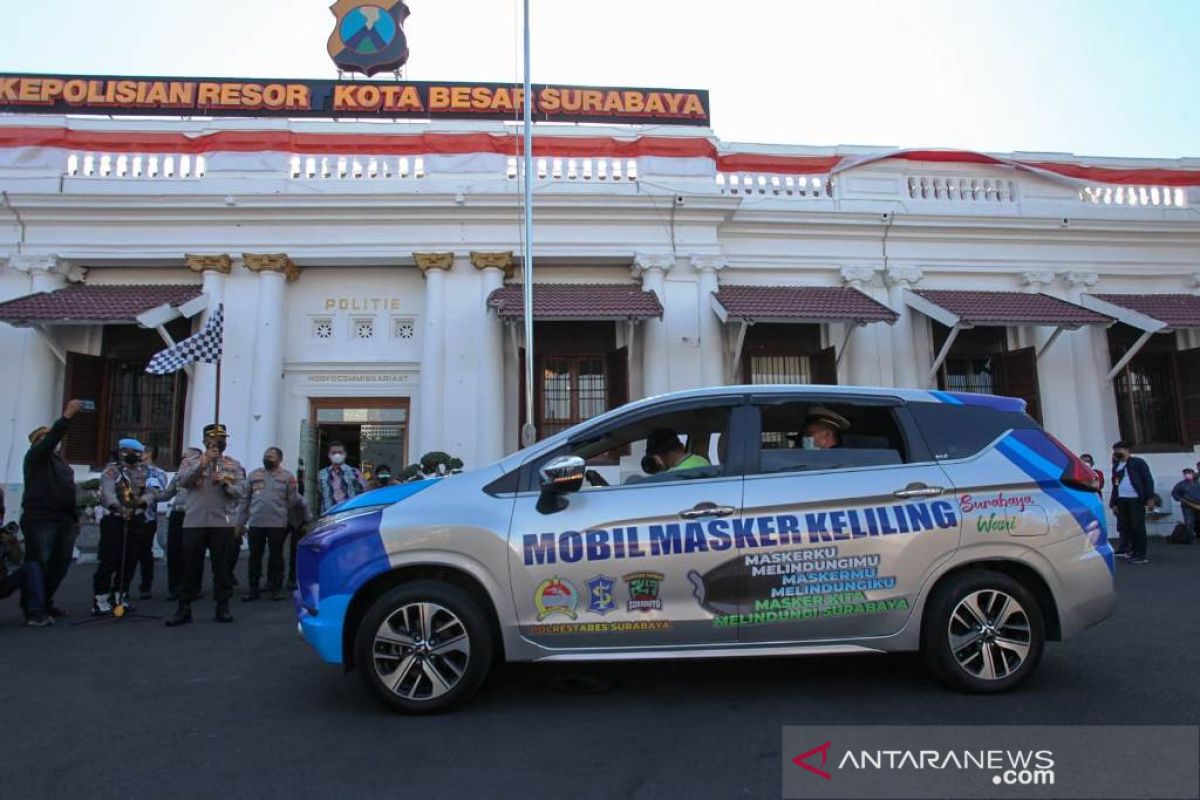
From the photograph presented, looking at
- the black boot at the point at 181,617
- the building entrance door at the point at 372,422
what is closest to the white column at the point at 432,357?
the building entrance door at the point at 372,422

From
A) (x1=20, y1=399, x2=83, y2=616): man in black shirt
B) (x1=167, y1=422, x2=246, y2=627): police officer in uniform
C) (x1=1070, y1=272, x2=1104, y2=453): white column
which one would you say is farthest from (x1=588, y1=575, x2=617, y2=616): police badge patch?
(x1=1070, y1=272, x2=1104, y2=453): white column

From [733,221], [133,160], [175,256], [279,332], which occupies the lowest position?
[279,332]

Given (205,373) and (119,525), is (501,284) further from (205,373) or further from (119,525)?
(119,525)

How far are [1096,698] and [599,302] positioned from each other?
30.8ft

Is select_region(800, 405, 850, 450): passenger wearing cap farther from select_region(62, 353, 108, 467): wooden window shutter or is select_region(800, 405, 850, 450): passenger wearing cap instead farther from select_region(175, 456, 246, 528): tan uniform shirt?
select_region(62, 353, 108, 467): wooden window shutter

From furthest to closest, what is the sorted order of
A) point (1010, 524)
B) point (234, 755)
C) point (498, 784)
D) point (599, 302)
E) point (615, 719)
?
1. point (599, 302)
2. point (1010, 524)
3. point (615, 719)
4. point (234, 755)
5. point (498, 784)

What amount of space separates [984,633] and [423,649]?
3.26 metres

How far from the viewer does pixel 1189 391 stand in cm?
1427

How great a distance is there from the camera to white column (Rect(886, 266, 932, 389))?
13844mm

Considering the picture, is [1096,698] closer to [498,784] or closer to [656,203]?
[498,784]

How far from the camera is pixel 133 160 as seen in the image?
518 inches

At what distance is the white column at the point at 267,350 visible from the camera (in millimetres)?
12211

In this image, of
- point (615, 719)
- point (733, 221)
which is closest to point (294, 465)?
Answer: point (733, 221)

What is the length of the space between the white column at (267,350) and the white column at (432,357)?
2.42 m
